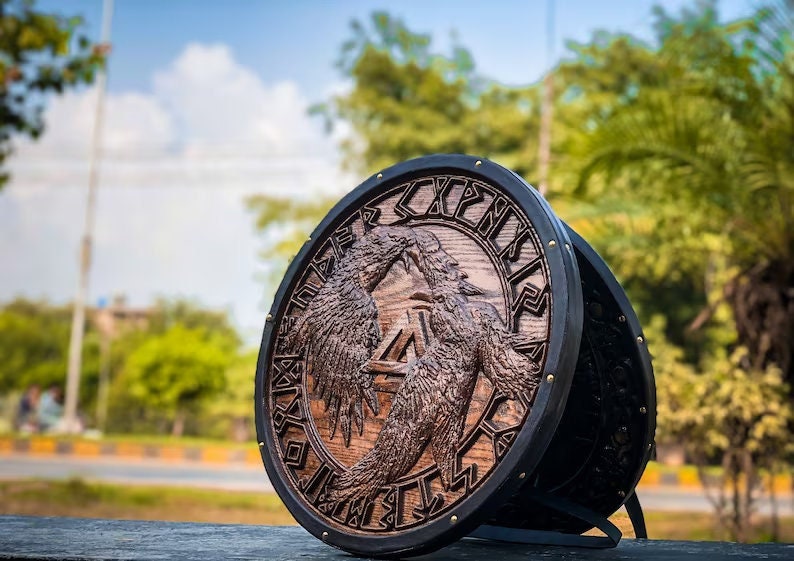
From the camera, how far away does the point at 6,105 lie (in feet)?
24.1

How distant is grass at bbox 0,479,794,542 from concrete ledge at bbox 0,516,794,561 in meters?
3.88

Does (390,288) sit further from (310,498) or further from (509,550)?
(509,550)

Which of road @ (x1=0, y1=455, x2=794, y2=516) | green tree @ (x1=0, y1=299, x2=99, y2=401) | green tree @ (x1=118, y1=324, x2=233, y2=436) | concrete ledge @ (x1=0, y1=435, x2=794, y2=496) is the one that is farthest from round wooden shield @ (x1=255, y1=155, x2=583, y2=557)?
green tree @ (x1=0, y1=299, x2=99, y2=401)

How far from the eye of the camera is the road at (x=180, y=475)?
9.59 metres

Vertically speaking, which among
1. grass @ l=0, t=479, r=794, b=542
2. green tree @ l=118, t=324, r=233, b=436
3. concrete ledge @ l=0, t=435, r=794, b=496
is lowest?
grass @ l=0, t=479, r=794, b=542

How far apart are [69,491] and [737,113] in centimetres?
616

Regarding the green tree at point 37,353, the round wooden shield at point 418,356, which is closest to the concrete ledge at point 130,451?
the green tree at point 37,353

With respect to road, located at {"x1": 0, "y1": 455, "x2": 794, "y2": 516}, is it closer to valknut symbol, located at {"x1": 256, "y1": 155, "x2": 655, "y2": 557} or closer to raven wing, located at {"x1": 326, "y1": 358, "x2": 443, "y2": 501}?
valknut symbol, located at {"x1": 256, "y1": 155, "x2": 655, "y2": 557}

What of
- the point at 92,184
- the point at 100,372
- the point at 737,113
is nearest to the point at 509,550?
the point at 737,113

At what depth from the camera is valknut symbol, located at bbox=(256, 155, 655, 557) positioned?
219cm

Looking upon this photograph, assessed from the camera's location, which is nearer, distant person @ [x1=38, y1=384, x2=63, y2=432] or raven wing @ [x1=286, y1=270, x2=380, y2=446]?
raven wing @ [x1=286, y1=270, x2=380, y2=446]

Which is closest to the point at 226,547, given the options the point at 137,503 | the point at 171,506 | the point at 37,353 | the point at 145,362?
the point at 171,506

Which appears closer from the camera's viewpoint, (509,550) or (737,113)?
(509,550)

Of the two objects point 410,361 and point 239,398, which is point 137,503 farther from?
point 239,398
